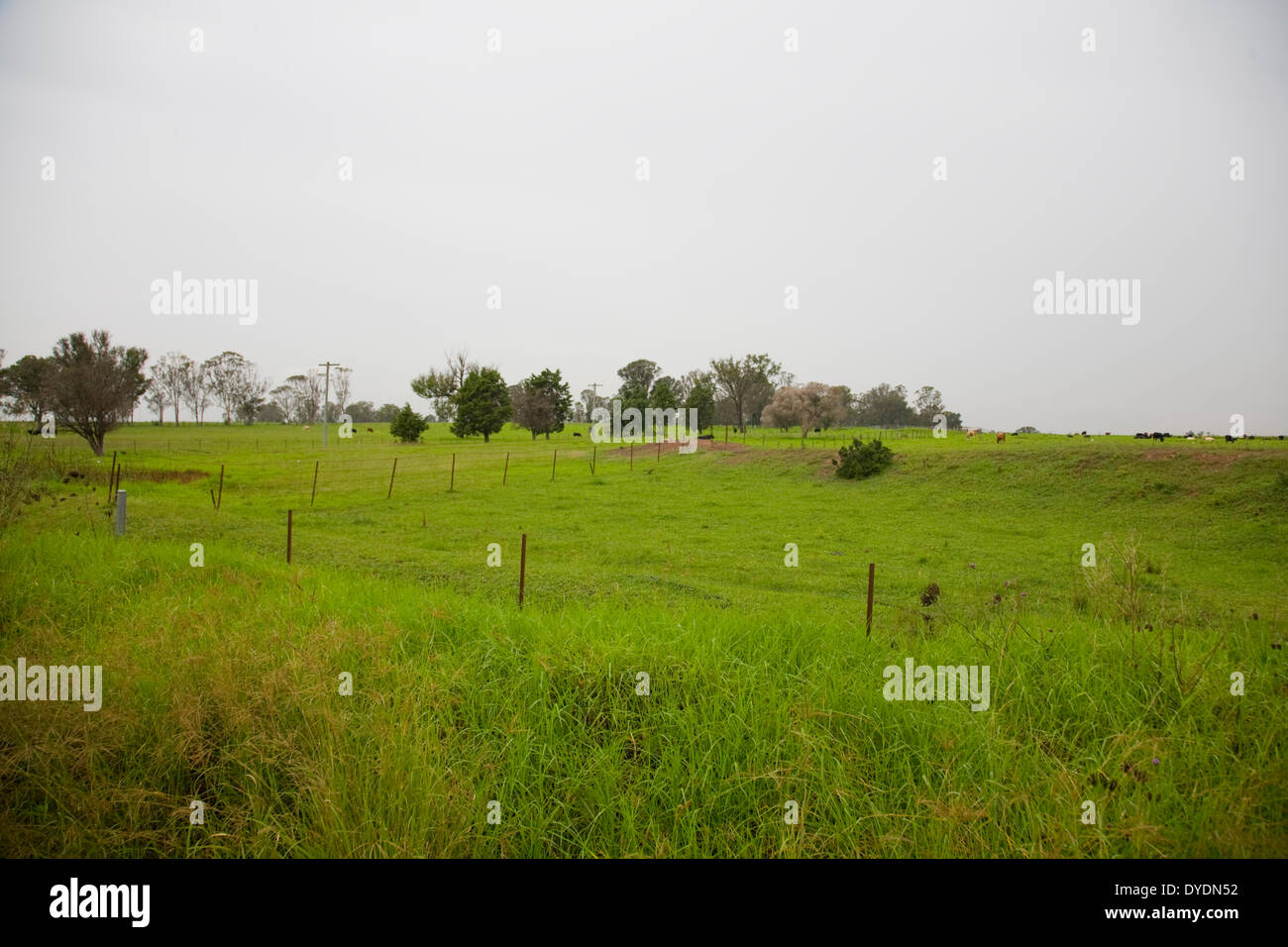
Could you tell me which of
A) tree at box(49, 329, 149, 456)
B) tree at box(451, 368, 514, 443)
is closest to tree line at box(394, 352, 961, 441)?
tree at box(451, 368, 514, 443)

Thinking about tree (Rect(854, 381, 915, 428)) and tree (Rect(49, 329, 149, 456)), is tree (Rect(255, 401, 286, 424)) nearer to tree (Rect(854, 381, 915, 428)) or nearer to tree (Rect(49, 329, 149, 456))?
tree (Rect(49, 329, 149, 456))

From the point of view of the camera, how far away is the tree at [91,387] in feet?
118

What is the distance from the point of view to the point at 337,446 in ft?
178

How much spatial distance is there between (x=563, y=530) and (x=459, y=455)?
3005 cm

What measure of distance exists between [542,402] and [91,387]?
142 ft

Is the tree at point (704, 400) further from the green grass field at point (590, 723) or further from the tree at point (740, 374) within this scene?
the green grass field at point (590, 723)

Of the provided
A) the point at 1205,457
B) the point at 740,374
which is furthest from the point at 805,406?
the point at 1205,457

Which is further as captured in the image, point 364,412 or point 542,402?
point 364,412

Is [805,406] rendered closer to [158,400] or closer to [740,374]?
[740,374]

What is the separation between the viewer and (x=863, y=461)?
89.2ft

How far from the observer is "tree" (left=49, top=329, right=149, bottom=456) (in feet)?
118

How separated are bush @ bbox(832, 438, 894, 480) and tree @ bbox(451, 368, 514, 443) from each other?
1938 inches

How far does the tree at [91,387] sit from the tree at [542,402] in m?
38.6
